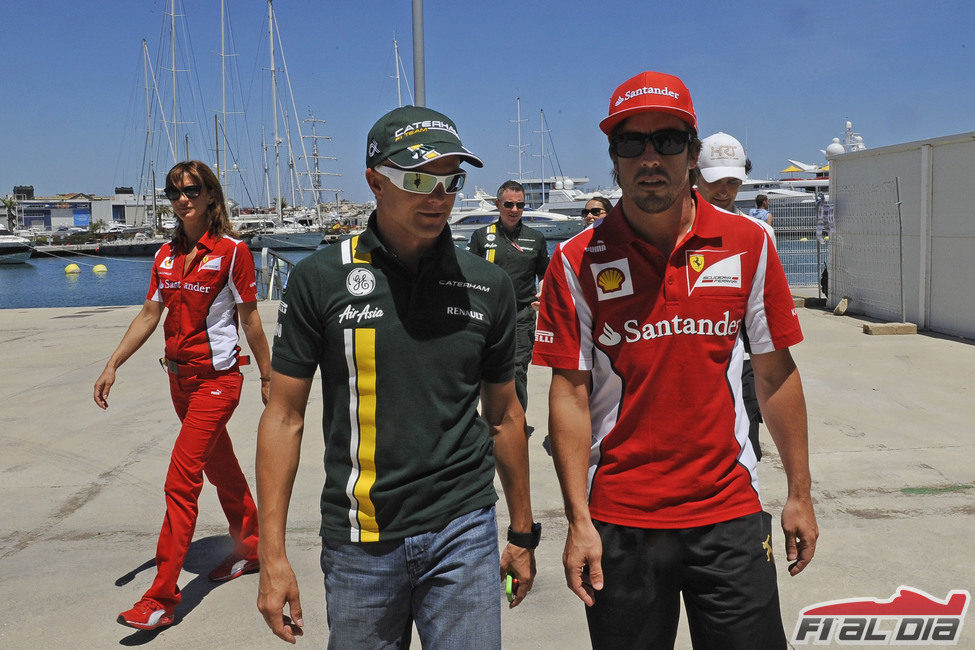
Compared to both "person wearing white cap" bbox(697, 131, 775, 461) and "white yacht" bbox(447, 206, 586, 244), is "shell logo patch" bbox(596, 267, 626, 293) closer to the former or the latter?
"person wearing white cap" bbox(697, 131, 775, 461)

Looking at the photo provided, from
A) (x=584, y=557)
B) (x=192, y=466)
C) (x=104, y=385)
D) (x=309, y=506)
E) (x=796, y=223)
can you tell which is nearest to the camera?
(x=584, y=557)

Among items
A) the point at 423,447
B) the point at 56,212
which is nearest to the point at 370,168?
the point at 423,447

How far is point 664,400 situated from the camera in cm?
236

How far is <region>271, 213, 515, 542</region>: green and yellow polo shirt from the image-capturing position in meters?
2.23

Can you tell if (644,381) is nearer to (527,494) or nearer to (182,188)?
(527,494)

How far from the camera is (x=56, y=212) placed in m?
122

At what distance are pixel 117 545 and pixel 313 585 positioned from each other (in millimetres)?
1443

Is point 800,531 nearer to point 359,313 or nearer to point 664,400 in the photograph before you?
point 664,400

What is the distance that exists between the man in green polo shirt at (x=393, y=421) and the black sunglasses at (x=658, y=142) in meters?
0.47

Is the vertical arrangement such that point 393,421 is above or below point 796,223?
below

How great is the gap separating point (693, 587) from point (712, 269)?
90 cm

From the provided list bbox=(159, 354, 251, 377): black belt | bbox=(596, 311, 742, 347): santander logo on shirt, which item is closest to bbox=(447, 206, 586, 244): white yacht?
bbox=(159, 354, 251, 377): black belt

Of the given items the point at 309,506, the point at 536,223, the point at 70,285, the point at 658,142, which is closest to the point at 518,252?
the point at 309,506

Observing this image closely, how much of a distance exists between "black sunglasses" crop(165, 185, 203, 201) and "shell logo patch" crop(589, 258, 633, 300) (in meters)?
2.61
